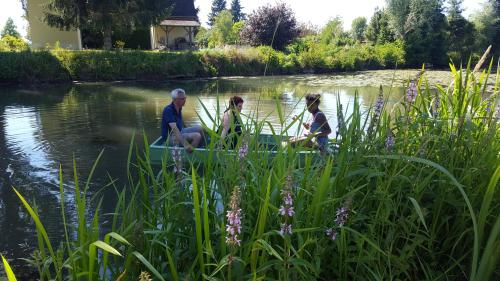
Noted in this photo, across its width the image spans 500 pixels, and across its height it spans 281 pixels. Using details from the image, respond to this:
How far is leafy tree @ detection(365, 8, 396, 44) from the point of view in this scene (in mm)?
34938

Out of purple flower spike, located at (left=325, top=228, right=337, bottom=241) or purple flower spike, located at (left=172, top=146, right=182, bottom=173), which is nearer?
purple flower spike, located at (left=325, top=228, right=337, bottom=241)

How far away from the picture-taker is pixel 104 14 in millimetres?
20906

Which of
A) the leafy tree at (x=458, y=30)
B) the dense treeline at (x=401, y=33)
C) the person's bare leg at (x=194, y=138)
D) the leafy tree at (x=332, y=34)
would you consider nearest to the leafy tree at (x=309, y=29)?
the dense treeline at (x=401, y=33)

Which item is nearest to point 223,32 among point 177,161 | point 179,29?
point 179,29

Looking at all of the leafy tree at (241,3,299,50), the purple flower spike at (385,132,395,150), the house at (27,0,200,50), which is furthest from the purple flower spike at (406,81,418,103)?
the leafy tree at (241,3,299,50)

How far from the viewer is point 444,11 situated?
3512 centimetres

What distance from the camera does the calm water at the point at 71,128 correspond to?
185 inches

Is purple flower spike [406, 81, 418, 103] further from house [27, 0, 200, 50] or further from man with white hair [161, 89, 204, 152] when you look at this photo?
house [27, 0, 200, 50]

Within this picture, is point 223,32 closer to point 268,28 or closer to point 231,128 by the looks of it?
point 268,28

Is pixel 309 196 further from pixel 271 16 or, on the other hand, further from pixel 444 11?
pixel 444 11

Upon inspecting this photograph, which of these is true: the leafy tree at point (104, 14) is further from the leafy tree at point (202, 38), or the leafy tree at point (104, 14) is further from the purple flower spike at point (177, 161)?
the purple flower spike at point (177, 161)

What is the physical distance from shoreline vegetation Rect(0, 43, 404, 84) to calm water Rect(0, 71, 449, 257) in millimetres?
1186

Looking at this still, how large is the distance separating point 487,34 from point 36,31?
3333cm

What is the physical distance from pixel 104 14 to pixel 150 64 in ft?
10.9
